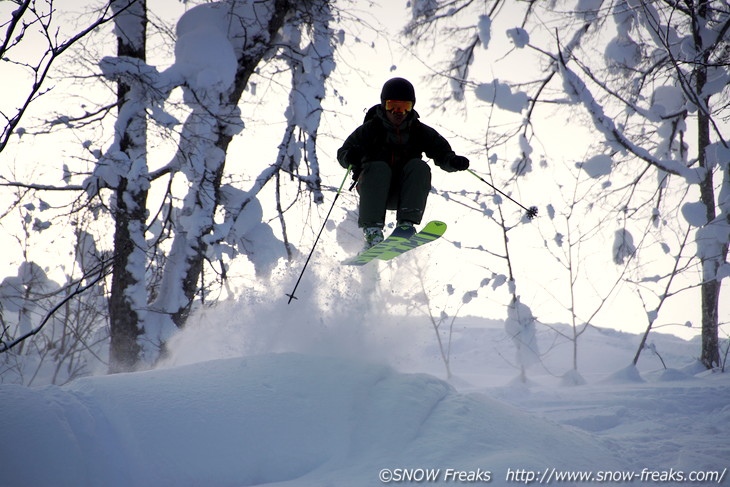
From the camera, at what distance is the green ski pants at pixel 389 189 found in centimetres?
396

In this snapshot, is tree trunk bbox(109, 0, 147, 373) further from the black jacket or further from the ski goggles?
the ski goggles

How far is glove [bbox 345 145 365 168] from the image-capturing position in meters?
3.94

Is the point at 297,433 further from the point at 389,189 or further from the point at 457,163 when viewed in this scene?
the point at 457,163

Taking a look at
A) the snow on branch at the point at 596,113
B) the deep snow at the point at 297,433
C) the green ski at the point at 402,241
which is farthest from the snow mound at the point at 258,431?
the snow on branch at the point at 596,113

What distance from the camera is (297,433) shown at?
2.85 m

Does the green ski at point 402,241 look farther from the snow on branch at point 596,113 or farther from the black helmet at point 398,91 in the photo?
the snow on branch at point 596,113

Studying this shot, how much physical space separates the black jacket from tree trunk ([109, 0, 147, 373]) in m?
2.84

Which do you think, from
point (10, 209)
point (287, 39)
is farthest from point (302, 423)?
point (287, 39)

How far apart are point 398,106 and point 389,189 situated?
676 mm

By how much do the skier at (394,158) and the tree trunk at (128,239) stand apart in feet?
9.37

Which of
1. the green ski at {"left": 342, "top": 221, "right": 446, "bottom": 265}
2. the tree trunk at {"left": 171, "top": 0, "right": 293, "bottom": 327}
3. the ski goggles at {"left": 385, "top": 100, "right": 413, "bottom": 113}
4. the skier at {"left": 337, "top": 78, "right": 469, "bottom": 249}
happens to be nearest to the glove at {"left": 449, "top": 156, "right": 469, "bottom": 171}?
the skier at {"left": 337, "top": 78, "right": 469, "bottom": 249}

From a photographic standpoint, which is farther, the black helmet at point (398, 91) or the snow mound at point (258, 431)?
the black helmet at point (398, 91)

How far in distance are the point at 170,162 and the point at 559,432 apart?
5.13 metres

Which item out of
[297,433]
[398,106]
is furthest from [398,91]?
[297,433]
